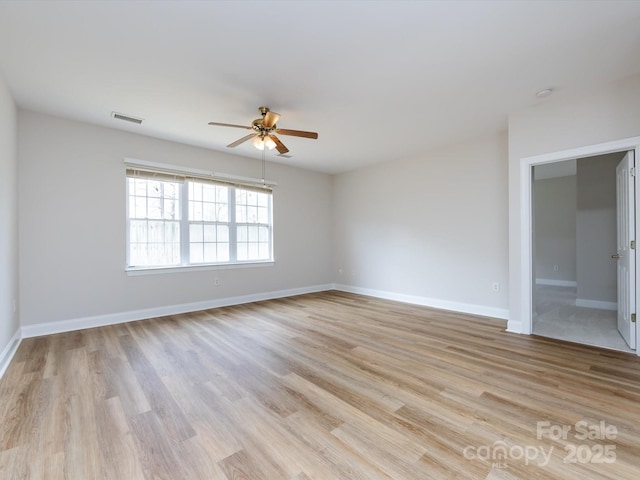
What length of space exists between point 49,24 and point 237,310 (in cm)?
389

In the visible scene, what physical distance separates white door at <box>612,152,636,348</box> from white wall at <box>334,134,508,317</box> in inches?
46.4

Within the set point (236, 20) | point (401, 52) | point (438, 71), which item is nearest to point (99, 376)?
point (236, 20)

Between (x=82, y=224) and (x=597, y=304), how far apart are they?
799 cm

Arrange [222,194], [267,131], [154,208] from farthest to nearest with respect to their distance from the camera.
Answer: [222,194]
[154,208]
[267,131]

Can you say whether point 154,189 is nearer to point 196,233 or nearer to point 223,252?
point 196,233

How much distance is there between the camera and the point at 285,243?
237 inches

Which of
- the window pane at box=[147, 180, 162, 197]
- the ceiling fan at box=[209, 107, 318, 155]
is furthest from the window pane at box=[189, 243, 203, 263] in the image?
the ceiling fan at box=[209, 107, 318, 155]

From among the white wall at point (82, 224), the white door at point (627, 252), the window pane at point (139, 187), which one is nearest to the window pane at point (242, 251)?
the white wall at point (82, 224)

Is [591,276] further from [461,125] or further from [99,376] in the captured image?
[99,376]

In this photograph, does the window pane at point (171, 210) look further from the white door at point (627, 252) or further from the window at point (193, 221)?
the white door at point (627, 252)

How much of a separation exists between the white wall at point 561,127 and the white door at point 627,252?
1.23 ft

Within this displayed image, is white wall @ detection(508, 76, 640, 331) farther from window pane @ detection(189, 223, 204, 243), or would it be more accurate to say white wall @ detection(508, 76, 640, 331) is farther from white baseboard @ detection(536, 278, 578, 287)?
white baseboard @ detection(536, 278, 578, 287)

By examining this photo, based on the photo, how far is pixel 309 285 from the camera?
644 cm

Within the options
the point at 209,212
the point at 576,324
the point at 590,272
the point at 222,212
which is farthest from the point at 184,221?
the point at 590,272
